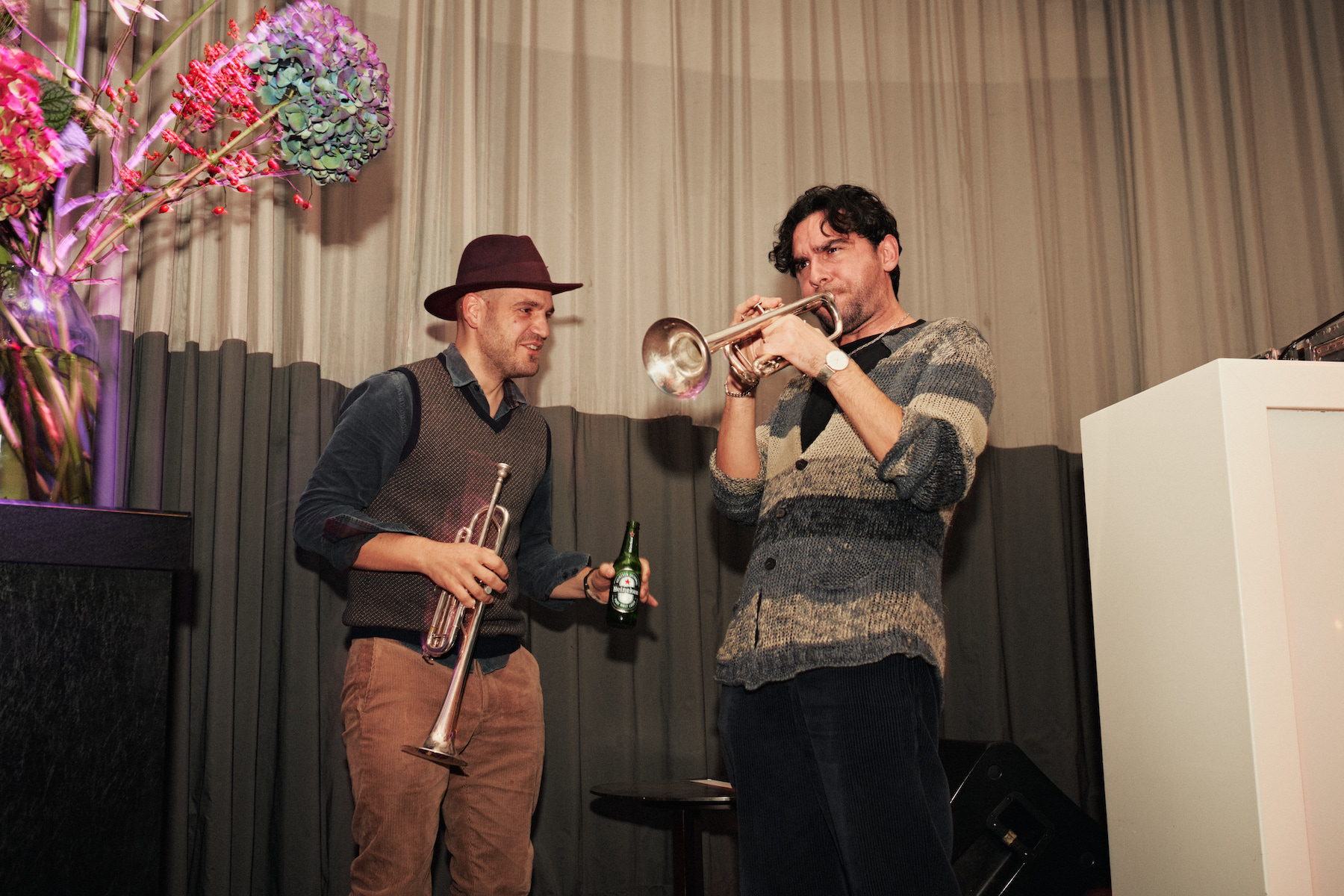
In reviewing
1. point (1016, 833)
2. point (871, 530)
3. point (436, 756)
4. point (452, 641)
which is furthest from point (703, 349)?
point (1016, 833)

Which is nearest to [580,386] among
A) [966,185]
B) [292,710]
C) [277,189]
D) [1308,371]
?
[277,189]

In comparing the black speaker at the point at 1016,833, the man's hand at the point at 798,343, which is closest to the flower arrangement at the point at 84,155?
the man's hand at the point at 798,343

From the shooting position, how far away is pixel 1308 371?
1530 mm

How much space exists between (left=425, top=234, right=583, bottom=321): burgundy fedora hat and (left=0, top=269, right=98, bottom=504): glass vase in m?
1.00

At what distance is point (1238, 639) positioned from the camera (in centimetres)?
145

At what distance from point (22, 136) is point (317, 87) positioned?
0.63m

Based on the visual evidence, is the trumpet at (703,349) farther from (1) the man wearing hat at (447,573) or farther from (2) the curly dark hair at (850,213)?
(1) the man wearing hat at (447,573)

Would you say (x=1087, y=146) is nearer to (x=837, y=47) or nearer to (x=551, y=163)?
(x=837, y=47)

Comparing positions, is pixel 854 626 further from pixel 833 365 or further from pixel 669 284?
pixel 669 284

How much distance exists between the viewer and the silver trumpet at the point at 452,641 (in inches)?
72.9

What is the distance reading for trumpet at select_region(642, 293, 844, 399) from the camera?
1838 mm

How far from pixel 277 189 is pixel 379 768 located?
162cm

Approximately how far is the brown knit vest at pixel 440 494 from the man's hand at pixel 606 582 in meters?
0.18

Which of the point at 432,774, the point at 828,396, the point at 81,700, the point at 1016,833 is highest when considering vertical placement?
the point at 828,396
